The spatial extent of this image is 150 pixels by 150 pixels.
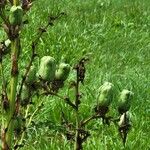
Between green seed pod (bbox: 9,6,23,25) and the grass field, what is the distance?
155 cm

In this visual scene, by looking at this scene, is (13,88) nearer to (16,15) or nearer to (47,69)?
(47,69)

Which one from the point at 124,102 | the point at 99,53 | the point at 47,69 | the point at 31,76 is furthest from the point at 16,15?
the point at 99,53

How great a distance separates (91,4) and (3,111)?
384 inches

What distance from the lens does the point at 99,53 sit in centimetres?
779

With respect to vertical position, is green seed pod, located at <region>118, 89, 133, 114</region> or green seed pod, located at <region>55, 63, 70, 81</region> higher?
green seed pod, located at <region>55, 63, 70, 81</region>

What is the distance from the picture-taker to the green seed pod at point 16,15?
1776 mm

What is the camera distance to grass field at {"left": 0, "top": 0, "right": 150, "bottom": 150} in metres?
4.68

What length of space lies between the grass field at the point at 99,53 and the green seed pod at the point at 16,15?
5.07 ft

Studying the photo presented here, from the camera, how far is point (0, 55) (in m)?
2.00

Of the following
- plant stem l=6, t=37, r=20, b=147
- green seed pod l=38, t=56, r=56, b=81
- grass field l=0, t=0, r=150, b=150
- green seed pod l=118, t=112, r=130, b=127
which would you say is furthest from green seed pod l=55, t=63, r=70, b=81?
grass field l=0, t=0, r=150, b=150

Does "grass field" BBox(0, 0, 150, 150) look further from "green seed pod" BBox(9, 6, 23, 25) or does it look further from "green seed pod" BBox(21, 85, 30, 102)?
"green seed pod" BBox(9, 6, 23, 25)

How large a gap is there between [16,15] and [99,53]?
19.8 ft

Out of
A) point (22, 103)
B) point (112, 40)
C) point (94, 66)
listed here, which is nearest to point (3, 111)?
point (22, 103)

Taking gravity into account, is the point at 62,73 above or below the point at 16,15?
below
